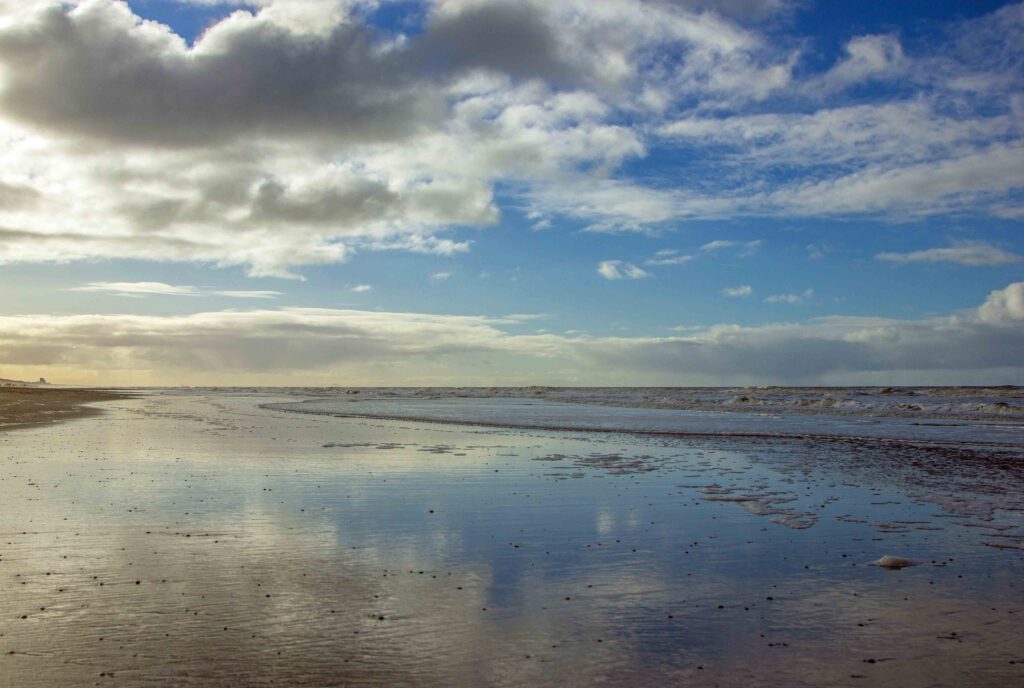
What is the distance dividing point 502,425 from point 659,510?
31547 millimetres

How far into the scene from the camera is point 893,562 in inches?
491

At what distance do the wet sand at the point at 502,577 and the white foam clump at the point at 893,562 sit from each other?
164 millimetres

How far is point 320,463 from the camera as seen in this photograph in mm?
25188

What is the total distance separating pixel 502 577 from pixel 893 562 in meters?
6.49

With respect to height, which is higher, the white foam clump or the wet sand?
the white foam clump

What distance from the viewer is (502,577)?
11383 mm

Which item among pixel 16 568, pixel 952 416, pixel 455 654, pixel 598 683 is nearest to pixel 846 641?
pixel 598 683

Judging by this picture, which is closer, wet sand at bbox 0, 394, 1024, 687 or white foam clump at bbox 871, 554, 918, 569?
wet sand at bbox 0, 394, 1024, 687

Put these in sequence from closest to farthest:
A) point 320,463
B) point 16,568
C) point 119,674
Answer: point 119,674 < point 16,568 < point 320,463

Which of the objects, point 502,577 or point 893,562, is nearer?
point 502,577

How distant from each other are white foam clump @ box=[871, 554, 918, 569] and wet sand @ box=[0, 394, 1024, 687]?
164 mm

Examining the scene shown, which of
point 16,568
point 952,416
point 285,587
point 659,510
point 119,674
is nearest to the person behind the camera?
point 119,674

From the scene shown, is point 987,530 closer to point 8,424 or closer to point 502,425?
point 502,425

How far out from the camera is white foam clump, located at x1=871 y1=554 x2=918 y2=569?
12.4 metres
